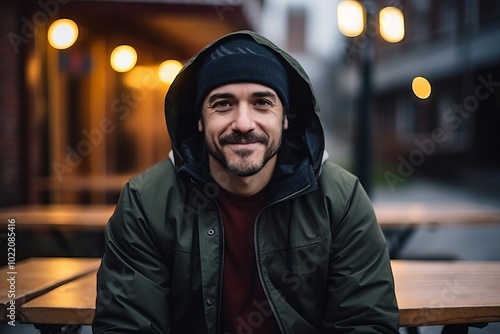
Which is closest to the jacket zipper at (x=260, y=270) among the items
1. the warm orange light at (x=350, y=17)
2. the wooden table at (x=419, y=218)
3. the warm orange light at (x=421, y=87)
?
the wooden table at (x=419, y=218)

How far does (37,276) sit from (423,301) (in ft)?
6.14

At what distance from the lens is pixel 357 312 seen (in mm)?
2195

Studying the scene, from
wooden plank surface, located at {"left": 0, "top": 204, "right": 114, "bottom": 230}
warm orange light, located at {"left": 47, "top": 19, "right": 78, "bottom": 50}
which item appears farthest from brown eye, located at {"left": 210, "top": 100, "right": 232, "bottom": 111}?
warm orange light, located at {"left": 47, "top": 19, "right": 78, "bottom": 50}

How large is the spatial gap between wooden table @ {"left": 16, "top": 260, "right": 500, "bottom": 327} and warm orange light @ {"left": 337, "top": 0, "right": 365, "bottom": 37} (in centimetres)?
391

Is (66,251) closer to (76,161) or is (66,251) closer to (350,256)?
(76,161)

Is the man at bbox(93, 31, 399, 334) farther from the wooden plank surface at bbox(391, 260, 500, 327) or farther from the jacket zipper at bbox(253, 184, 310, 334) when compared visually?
the wooden plank surface at bbox(391, 260, 500, 327)

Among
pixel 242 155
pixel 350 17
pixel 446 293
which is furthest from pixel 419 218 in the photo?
pixel 242 155

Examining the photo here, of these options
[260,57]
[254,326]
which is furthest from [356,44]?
[254,326]

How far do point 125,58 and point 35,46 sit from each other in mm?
1233

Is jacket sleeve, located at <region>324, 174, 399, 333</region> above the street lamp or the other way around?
the other way around

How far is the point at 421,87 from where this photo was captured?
25.7 m

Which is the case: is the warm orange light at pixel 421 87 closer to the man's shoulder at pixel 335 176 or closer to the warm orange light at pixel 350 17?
the warm orange light at pixel 350 17

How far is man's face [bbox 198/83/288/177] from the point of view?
7.43 ft

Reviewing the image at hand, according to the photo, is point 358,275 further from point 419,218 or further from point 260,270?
point 419,218
